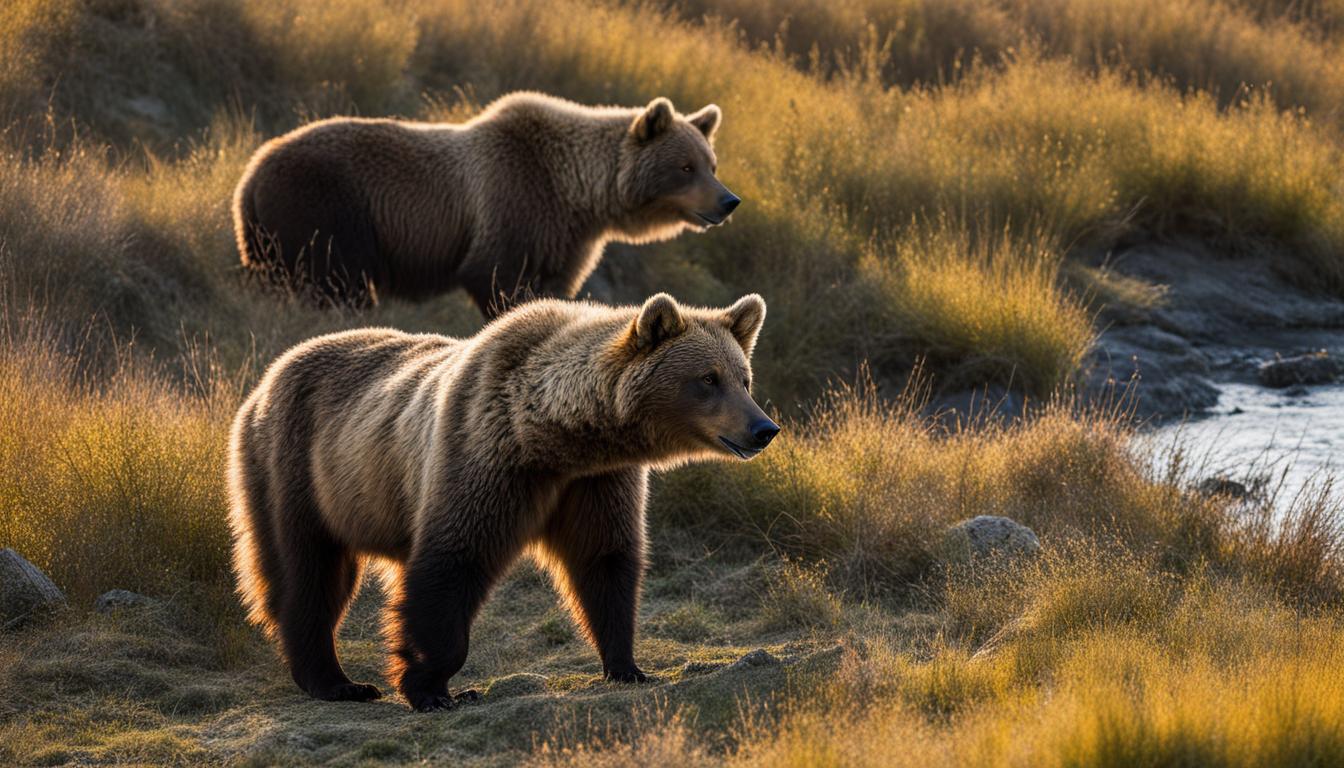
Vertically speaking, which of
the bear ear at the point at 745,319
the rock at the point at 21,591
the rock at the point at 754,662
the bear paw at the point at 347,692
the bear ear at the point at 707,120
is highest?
the bear ear at the point at 745,319

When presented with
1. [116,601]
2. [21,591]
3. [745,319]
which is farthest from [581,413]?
[21,591]

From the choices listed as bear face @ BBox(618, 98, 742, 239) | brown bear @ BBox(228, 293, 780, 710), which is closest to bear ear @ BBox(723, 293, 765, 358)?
brown bear @ BBox(228, 293, 780, 710)

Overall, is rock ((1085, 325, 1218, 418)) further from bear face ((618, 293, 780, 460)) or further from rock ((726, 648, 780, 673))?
bear face ((618, 293, 780, 460))

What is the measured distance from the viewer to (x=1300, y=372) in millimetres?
12445

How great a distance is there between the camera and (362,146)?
32.1 feet

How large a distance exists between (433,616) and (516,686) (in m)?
0.66

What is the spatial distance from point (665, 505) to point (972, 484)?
1.68 meters

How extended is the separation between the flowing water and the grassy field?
739 millimetres

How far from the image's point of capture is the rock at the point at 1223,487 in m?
8.66

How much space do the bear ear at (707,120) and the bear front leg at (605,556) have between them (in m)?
4.77

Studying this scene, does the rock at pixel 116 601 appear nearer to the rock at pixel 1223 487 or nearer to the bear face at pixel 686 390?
the bear face at pixel 686 390

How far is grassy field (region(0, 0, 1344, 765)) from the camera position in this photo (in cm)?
523

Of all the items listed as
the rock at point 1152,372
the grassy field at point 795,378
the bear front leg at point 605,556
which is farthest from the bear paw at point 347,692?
the rock at point 1152,372

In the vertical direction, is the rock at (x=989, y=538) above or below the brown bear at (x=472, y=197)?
below
